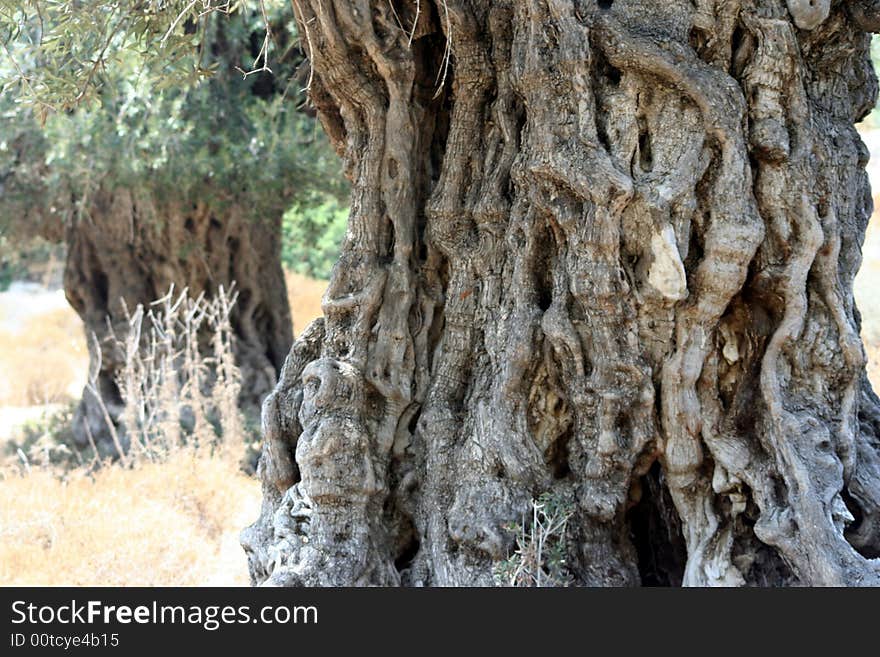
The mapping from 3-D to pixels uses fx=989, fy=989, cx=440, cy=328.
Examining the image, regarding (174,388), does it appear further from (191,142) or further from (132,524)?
Result: (191,142)

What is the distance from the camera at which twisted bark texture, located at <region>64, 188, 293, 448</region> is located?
9453mm

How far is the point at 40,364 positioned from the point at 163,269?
20.7ft

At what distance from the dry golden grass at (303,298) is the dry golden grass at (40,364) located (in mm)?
3414

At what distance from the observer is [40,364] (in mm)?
14922

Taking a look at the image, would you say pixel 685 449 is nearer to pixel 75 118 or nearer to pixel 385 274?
pixel 385 274

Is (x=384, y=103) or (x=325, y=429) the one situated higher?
(x=384, y=103)

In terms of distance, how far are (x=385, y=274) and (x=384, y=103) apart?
2.48 feet

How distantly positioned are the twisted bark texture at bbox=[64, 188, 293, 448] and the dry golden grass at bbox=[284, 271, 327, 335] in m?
5.70

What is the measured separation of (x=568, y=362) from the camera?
3.84 m

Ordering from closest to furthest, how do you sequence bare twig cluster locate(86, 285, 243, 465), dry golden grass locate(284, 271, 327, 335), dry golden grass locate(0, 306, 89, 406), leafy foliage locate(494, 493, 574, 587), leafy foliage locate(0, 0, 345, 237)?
leafy foliage locate(494, 493, 574, 587)
bare twig cluster locate(86, 285, 243, 465)
leafy foliage locate(0, 0, 345, 237)
dry golden grass locate(0, 306, 89, 406)
dry golden grass locate(284, 271, 327, 335)

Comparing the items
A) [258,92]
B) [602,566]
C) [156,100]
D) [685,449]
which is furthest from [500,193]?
[258,92]

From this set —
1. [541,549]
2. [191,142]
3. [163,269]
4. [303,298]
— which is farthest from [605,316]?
[303,298]

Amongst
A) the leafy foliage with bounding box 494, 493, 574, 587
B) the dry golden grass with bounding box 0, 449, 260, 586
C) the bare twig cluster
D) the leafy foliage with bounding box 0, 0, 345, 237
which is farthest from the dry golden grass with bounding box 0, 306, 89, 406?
the leafy foliage with bounding box 494, 493, 574, 587

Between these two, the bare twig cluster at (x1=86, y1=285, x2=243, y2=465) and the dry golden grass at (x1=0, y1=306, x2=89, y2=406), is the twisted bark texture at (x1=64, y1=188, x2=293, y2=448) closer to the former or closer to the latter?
the bare twig cluster at (x1=86, y1=285, x2=243, y2=465)
